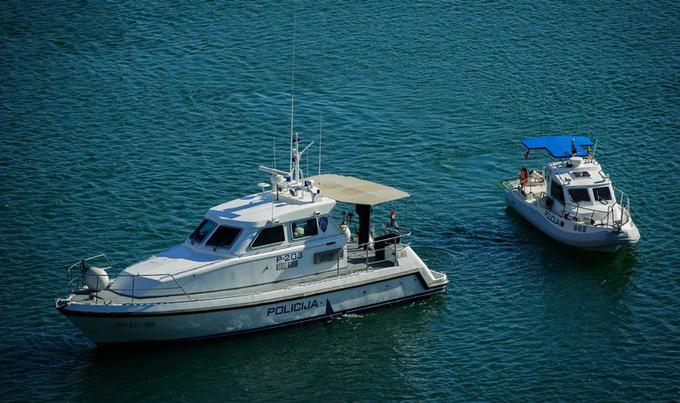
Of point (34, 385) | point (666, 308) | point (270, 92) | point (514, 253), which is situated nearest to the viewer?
point (34, 385)

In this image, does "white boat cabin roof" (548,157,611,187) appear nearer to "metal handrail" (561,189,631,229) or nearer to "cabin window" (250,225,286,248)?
"metal handrail" (561,189,631,229)

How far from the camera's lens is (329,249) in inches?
1758

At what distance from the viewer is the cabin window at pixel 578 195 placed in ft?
171

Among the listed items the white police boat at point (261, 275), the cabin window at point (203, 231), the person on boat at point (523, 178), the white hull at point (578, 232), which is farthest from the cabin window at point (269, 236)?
the person on boat at point (523, 178)

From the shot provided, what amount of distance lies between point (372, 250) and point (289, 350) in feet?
20.2

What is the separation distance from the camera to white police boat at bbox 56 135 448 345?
41.3 metres

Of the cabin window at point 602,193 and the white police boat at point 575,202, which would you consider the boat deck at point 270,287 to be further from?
the cabin window at point 602,193

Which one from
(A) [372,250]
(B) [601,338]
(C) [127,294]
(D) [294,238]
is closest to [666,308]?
(B) [601,338]

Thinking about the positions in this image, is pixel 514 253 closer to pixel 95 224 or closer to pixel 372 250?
pixel 372 250

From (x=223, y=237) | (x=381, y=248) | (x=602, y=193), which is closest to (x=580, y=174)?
(x=602, y=193)

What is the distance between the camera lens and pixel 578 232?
50875mm

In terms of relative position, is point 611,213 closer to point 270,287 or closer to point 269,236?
point 269,236

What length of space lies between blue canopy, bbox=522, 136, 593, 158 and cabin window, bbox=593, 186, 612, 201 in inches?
102

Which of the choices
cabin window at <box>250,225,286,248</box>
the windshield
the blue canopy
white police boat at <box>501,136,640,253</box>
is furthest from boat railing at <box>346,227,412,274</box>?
the blue canopy
